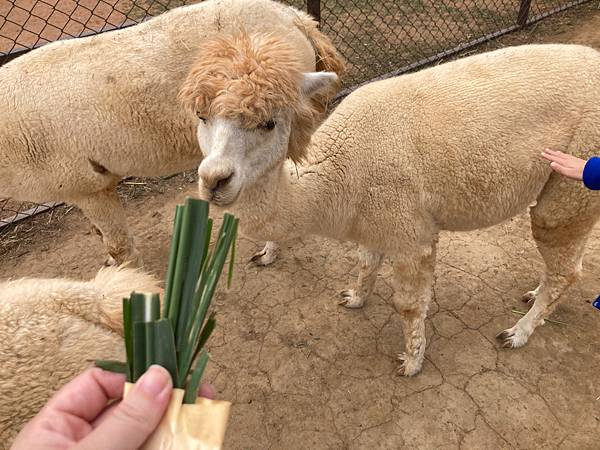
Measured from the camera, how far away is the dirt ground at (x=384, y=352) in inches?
102

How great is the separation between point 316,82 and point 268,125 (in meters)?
0.35

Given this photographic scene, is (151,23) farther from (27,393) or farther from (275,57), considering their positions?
(27,393)

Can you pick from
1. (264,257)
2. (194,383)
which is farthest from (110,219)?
(194,383)

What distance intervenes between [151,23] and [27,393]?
7.48ft

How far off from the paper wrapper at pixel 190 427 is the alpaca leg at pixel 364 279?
201 cm

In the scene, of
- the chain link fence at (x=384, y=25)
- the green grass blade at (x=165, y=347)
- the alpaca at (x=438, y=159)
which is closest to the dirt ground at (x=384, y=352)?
the alpaca at (x=438, y=159)

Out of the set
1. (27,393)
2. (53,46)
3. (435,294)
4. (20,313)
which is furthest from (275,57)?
(435,294)

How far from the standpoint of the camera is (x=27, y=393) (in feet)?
5.05

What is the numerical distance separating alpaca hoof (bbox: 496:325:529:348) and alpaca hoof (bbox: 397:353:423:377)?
0.61m

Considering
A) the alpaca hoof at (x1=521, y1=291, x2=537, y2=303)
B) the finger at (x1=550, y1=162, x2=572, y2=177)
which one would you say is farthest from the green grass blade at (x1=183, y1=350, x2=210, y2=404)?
the alpaca hoof at (x1=521, y1=291, x2=537, y2=303)

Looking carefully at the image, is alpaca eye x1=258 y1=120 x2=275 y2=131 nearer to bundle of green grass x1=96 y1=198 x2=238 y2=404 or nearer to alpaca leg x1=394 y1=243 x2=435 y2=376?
bundle of green grass x1=96 y1=198 x2=238 y2=404

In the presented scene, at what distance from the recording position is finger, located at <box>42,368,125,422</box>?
1.14 metres

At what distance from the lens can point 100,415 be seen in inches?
47.5

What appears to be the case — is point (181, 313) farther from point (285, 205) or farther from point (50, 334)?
point (285, 205)
